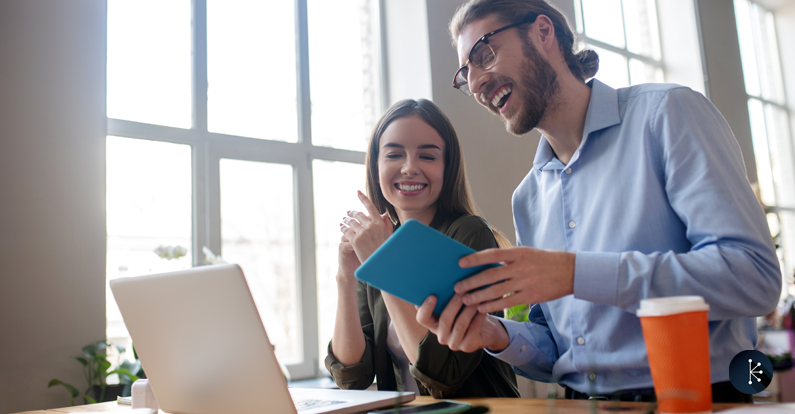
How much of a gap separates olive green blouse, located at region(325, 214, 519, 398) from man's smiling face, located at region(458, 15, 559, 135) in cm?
32

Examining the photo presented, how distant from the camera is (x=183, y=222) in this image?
2.88m

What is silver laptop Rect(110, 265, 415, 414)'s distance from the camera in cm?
84

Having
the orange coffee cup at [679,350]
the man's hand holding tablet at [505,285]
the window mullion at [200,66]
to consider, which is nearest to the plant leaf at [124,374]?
the window mullion at [200,66]

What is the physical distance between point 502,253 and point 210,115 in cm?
264

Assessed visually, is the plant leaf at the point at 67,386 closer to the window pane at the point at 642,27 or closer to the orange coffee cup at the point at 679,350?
the orange coffee cup at the point at 679,350

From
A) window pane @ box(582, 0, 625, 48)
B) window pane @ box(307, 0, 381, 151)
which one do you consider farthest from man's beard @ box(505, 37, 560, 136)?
window pane @ box(582, 0, 625, 48)

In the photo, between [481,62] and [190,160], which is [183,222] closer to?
[190,160]

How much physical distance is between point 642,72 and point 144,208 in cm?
499

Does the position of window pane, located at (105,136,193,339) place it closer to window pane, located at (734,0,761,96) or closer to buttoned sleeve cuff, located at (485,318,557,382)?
buttoned sleeve cuff, located at (485,318,557,382)

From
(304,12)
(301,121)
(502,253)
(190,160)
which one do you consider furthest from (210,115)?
(502,253)

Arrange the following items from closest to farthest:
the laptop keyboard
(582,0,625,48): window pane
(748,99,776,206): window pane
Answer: the laptop keyboard → (582,0,625,48): window pane → (748,99,776,206): window pane

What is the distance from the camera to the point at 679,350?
66cm

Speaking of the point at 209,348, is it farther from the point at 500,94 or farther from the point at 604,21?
the point at 604,21

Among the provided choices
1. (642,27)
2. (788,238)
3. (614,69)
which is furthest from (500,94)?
(788,238)
